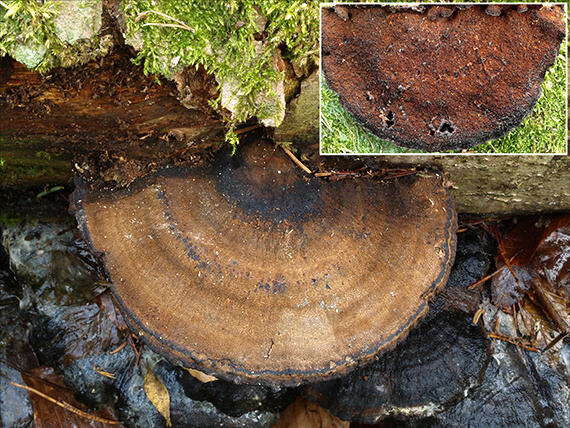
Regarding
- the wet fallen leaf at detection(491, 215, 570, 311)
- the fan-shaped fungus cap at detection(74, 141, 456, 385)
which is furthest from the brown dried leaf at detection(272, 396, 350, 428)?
the wet fallen leaf at detection(491, 215, 570, 311)

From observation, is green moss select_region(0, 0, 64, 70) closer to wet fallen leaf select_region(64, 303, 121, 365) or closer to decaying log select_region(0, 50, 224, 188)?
decaying log select_region(0, 50, 224, 188)

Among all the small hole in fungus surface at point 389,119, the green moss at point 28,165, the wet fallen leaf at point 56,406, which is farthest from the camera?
the wet fallen leaf at point 56,406

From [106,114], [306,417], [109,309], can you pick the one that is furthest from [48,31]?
[306,417]

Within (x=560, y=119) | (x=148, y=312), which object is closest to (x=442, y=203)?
(x=560, y=119)

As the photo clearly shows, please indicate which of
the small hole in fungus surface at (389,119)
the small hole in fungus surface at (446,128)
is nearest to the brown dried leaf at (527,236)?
the small hole in fungus surface at (446,128)

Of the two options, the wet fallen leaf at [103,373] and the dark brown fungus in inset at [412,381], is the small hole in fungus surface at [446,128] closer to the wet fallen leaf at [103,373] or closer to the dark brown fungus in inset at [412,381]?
the dark brown fungus in inset at [412,381]
